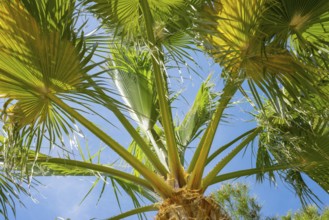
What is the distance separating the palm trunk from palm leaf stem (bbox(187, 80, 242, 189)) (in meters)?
0.13

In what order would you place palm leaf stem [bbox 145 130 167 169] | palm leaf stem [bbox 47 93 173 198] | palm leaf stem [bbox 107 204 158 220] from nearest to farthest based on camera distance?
palm leaf stem [bbox 47 93 173 198] → palm leaf stem [bbox 107 204 158 220] → palm leaf stem [bbox 145 130 167 169]

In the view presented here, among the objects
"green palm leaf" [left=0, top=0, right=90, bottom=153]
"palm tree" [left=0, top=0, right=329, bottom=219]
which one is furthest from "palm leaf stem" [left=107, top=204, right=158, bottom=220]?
"green palm leaf" [left=0, top=0, right=90, bottom=153]

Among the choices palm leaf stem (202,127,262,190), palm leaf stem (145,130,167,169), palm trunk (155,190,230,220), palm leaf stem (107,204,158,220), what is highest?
palm leaf stem (145,130,167,169)

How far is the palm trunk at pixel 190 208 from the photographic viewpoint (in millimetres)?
2701

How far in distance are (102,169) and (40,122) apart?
21.3 inches

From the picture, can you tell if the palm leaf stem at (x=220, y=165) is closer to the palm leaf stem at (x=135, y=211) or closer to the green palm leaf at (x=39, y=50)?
the palm leaf stem at (x=135, y=211)

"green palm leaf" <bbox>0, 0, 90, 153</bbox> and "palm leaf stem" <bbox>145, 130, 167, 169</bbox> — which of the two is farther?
"palm leaf stem" <bbox>145, 130, 167, 169</bbox>

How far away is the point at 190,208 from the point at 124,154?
602mm

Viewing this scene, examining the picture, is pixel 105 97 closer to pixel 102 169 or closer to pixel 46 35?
pixel 46 35

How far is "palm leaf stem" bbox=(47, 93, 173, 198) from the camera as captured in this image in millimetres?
2871

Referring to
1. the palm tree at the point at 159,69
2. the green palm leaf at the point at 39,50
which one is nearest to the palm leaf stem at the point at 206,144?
the palm tree at the point at 159,69

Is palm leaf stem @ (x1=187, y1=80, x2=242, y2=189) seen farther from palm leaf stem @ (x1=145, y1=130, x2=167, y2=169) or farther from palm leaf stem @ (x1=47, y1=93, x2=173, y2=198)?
palm leaf stem @ (x1=145, y1=130, x2=167, y2=169)

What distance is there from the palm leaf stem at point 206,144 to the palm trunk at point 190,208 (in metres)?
0.13

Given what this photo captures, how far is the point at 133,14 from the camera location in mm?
3373
